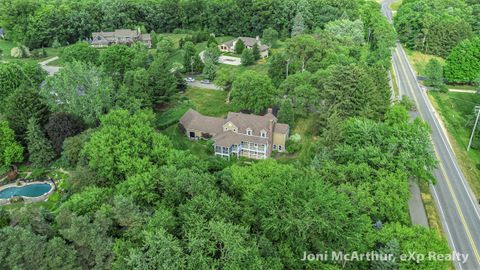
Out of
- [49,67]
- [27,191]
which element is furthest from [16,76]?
[49,67]

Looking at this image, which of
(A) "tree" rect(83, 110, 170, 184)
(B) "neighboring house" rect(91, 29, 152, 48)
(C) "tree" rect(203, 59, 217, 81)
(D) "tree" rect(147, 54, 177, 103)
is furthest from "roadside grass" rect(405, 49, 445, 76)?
(B) "neighboring house" rect(91, 29, 152, 48)

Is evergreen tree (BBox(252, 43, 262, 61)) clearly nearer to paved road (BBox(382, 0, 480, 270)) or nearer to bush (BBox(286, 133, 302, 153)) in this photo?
bush (BBox(286, 133, 302, 153))

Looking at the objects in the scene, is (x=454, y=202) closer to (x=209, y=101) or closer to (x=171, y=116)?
(x=171, y=116)

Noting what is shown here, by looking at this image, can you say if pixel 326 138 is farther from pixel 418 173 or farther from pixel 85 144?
pixel 85 144

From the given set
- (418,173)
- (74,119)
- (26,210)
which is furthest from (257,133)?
(26,210)

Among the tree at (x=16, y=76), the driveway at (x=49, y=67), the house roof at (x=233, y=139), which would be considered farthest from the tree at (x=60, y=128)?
the driveway at (x=49, y=67)

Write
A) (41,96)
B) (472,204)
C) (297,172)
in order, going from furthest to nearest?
1. (41,96)
2. (472,204)
3. (297,172)

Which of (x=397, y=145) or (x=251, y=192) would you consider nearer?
(x=251, y=192)
